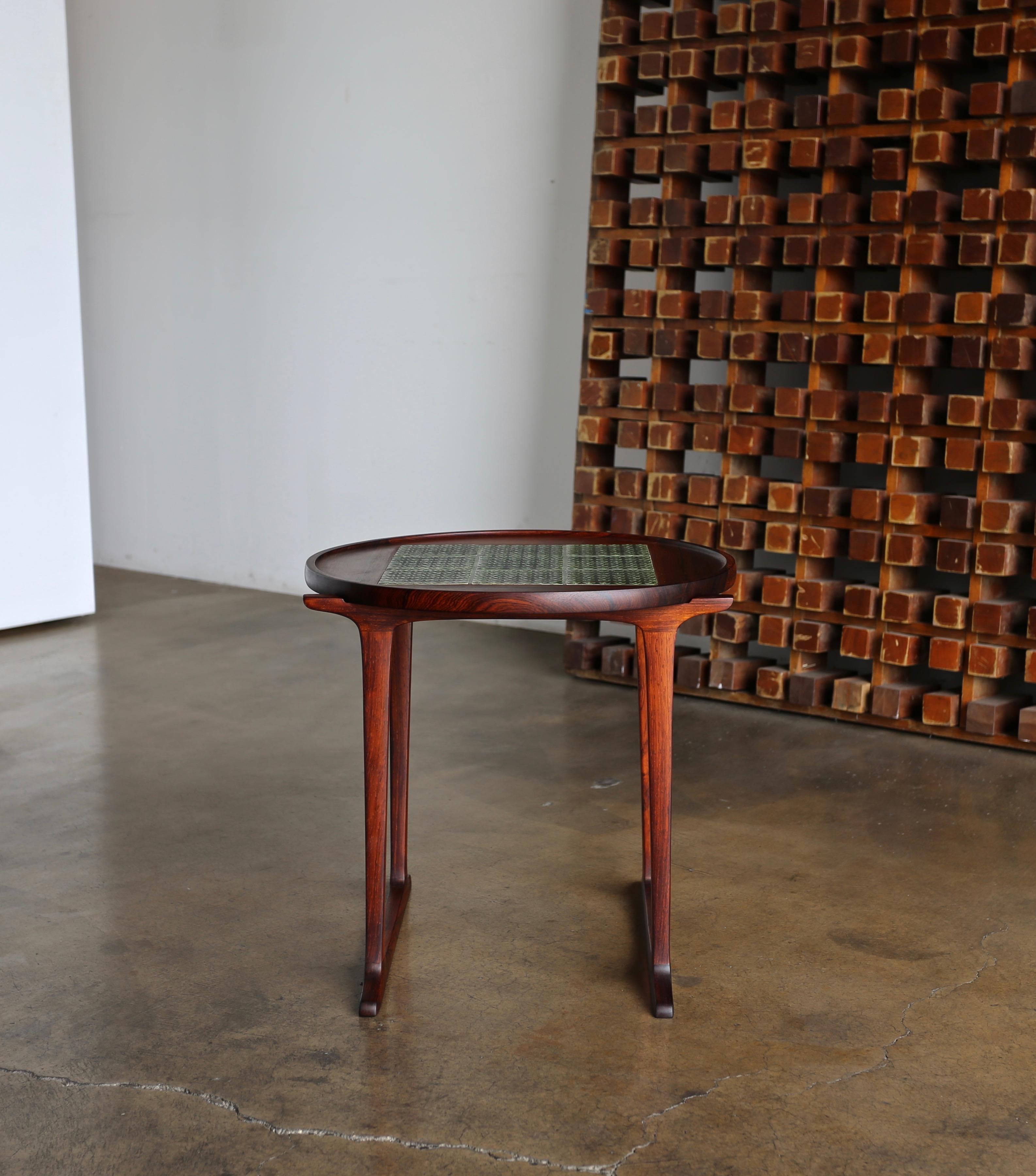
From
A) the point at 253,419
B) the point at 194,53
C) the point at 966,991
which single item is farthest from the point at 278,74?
the point at 966,991

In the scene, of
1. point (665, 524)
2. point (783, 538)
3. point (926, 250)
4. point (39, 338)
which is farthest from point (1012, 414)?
point (39, 338)

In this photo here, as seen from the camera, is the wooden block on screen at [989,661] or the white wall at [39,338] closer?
the wooden block on screen at [989,661]

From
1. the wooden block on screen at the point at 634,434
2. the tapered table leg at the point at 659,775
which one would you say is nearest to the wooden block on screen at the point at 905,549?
the wooden block on screen at the point at 634,434

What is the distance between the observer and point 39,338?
4758mm

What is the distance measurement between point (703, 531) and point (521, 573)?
6.62 ft

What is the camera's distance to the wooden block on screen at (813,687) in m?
3.77

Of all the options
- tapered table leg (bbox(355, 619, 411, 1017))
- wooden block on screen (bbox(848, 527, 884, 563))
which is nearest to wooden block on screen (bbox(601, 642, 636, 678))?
wooden block on screen (bbox(848, 527, 884, 563))

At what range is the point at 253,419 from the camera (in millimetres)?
5668

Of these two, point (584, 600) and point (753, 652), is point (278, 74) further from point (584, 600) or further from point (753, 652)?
point (584, 600)

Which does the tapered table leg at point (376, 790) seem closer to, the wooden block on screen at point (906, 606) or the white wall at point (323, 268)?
the wooden block on screen at point (906, 606)

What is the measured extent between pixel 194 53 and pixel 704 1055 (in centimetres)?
517

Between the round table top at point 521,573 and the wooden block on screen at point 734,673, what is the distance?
158cm

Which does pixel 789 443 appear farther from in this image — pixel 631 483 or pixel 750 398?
pixel 631 483

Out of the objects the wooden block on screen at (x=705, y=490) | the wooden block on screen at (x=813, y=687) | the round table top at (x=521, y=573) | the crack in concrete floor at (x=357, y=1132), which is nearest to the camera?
the crack in concrete floor at (x=357, y=1132)
